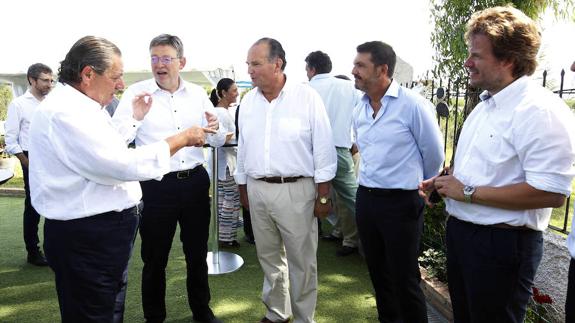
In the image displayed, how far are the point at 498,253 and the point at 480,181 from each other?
0.31 m

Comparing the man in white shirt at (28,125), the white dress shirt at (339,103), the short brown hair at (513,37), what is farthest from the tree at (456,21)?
the man in white shirt at (28,125)

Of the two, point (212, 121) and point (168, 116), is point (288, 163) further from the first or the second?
point (168, 116)

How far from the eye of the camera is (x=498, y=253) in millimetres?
1876

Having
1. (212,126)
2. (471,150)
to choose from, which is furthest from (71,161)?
(471,150)

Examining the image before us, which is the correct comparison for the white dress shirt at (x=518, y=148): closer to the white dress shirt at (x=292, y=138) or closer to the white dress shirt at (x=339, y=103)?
the white dress shirt at (x=292, y=138)

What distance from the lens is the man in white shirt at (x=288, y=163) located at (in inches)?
123

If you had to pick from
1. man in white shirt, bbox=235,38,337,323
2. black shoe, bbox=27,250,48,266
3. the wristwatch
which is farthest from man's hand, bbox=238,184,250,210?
black shoe, bbox=27,250,48,266

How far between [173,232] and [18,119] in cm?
278

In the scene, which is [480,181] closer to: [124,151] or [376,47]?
[376,47]

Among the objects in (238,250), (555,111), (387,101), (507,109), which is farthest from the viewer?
(238,250)

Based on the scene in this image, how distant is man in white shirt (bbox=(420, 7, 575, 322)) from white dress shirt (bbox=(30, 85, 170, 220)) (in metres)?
1.46

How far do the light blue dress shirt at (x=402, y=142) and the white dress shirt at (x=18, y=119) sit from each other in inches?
153

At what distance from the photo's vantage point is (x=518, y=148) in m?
1.77

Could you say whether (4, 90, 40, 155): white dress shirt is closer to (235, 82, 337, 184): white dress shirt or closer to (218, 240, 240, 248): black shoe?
(218, 240, 240, 248): black shoe
